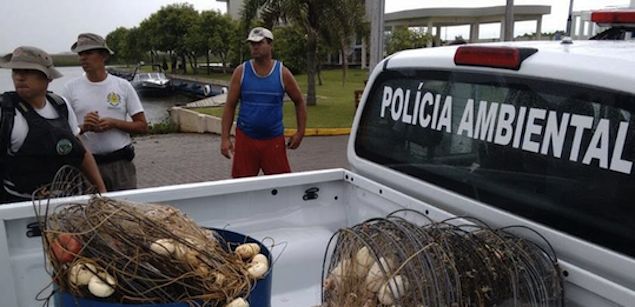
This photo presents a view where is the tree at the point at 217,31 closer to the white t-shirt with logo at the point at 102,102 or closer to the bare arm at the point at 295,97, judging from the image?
the bare arm at the point at 295,97

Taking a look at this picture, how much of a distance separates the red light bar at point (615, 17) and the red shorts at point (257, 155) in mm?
2576

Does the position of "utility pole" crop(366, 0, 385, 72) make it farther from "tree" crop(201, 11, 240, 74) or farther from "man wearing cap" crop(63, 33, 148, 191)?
"tree" crop(201, 11, 240, 74)

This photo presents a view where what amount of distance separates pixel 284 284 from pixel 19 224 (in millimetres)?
1236

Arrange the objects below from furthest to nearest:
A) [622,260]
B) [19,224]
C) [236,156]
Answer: [236,156]
[19,224]
[622,260]

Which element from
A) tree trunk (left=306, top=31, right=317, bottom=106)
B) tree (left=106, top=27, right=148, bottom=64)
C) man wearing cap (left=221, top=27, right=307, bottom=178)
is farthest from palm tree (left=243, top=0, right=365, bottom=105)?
tree (left=106, top=27, right=148, bottom=64)

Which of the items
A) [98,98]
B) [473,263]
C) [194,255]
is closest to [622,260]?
[473,263]

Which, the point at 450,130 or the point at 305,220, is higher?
the point at 450,130

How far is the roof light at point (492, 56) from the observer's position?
6.85 feet

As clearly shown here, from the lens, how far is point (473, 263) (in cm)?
180

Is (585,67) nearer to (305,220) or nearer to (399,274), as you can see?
(399,274)

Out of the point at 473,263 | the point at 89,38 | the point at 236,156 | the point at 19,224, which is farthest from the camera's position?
the point at 236,156

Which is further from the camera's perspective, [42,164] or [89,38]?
[89,38]

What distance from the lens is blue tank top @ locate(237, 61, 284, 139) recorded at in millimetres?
4621

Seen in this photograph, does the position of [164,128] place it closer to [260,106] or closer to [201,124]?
[201,124]
